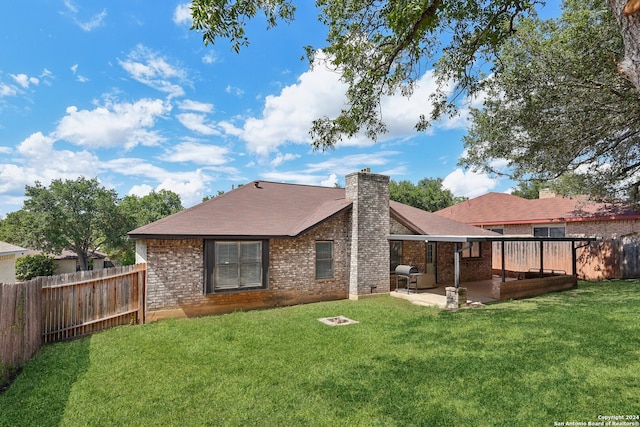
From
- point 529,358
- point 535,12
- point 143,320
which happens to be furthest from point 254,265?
point 535,12

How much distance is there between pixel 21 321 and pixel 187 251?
13.8ft

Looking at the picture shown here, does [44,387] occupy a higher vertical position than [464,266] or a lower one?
lower

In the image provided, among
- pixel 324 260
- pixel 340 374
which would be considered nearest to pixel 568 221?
pixel 324 260

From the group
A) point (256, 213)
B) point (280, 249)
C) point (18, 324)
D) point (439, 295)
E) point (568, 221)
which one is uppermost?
point (256, 213)

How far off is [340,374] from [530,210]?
21.9 metres

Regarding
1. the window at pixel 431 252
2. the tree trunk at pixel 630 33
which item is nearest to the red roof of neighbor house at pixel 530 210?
the window at pixel 431 252

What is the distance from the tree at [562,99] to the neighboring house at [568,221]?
4.32 metres

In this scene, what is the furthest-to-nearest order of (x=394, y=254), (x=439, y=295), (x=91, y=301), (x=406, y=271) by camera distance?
(x=394, y=254) < (x=406, y=271) < (x=439, y=295) < (x=91, y=301)

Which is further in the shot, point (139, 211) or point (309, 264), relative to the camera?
point (139, 211)

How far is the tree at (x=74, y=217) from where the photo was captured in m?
32.8

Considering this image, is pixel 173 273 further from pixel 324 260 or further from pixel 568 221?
pixel 568 221

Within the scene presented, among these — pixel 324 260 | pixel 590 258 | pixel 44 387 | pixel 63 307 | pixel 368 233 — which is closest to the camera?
pixel 44 387

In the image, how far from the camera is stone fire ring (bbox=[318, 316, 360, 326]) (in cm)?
902

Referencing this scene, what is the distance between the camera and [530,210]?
73.8ft
